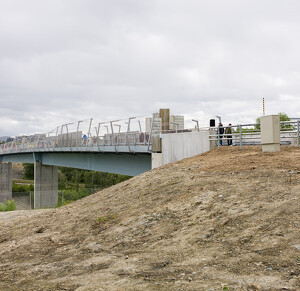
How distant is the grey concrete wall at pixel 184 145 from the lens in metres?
17.6

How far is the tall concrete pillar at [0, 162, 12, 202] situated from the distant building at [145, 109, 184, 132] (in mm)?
46489

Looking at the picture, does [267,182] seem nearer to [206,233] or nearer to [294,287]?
[206,233]

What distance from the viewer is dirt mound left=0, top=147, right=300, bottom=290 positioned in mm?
5543

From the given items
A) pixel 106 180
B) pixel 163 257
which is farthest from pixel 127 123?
pixel 106 180

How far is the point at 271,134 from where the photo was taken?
1488 centimetres

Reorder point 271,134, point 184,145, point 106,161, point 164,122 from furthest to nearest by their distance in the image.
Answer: point 106,161 < point 164,122 < point 184,145 < point 271,134

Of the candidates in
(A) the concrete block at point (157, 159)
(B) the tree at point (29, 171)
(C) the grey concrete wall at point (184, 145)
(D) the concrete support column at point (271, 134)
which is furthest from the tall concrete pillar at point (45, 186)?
(B) the tree at point (29, 171)

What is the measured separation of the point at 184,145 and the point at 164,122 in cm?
247

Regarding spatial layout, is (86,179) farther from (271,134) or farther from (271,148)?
(271,134)

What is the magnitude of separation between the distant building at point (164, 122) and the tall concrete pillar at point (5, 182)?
4649cm

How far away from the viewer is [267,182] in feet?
31.0

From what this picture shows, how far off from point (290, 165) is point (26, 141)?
39.8 meters

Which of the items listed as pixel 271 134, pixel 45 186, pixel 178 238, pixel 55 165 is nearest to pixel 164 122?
pixel 271 134

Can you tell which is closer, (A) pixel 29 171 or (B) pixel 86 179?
(B) pixel 86 179
